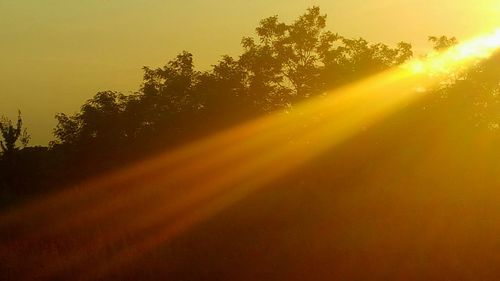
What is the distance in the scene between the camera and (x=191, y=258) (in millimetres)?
9438

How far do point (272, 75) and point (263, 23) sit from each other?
493 cm

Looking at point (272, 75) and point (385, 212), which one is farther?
point (272, 75)

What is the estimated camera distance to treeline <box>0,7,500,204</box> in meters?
38.2

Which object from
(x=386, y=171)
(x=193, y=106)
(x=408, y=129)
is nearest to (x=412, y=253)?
(x=386, y=171)

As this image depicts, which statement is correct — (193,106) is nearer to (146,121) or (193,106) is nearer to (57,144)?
(146,121)

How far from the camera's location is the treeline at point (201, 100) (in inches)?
1506

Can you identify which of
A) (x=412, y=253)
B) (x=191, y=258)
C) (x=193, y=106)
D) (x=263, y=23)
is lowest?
(x=412, y=253)

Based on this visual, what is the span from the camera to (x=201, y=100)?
41.9 metres

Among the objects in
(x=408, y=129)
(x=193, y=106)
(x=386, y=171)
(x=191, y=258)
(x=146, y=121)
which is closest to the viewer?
(x=191, y=258)

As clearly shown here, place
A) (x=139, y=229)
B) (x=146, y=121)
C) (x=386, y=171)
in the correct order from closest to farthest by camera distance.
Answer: (x=139, y=229) → (x=386, y=171) → (x=146, y=121)

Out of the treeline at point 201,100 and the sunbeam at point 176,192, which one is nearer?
the sunbeam at point 176,192

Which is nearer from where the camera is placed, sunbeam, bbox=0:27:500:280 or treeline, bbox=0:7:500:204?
sunbeam, bbox=0:27:500:280

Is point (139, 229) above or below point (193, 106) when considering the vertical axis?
below

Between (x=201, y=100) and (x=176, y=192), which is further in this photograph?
(x=201, y=100)
